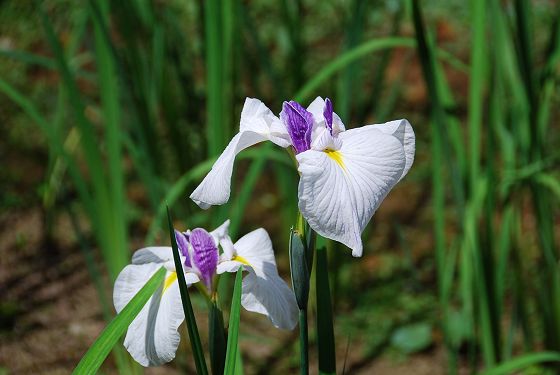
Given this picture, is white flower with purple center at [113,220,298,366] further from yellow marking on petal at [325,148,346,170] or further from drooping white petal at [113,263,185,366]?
yellow marking on petal at [325,148,346,170]

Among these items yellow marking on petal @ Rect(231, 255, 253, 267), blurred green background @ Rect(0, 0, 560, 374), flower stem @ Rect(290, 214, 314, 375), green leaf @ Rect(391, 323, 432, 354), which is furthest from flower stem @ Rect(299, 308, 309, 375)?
green leaf @ Rect(391, 323, 432, 354)

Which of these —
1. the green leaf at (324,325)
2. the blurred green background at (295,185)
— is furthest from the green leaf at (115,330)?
the blurred green background at (295,185)

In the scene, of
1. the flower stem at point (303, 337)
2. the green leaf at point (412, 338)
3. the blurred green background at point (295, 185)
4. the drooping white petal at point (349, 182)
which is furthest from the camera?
the green leaf at point (412, 338)

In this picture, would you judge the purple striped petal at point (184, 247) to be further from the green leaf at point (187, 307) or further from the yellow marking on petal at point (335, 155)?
the yellow marking on petal at point (335, 155)

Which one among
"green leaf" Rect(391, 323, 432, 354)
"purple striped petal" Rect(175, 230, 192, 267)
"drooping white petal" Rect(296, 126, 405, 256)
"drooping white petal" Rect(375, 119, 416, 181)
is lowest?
"green leaf" Rect(391, 323, 432, 354)

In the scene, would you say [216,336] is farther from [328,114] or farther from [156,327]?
[328,114]

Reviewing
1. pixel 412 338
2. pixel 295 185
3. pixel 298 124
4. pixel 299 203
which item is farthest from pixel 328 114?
pixel 412 338
